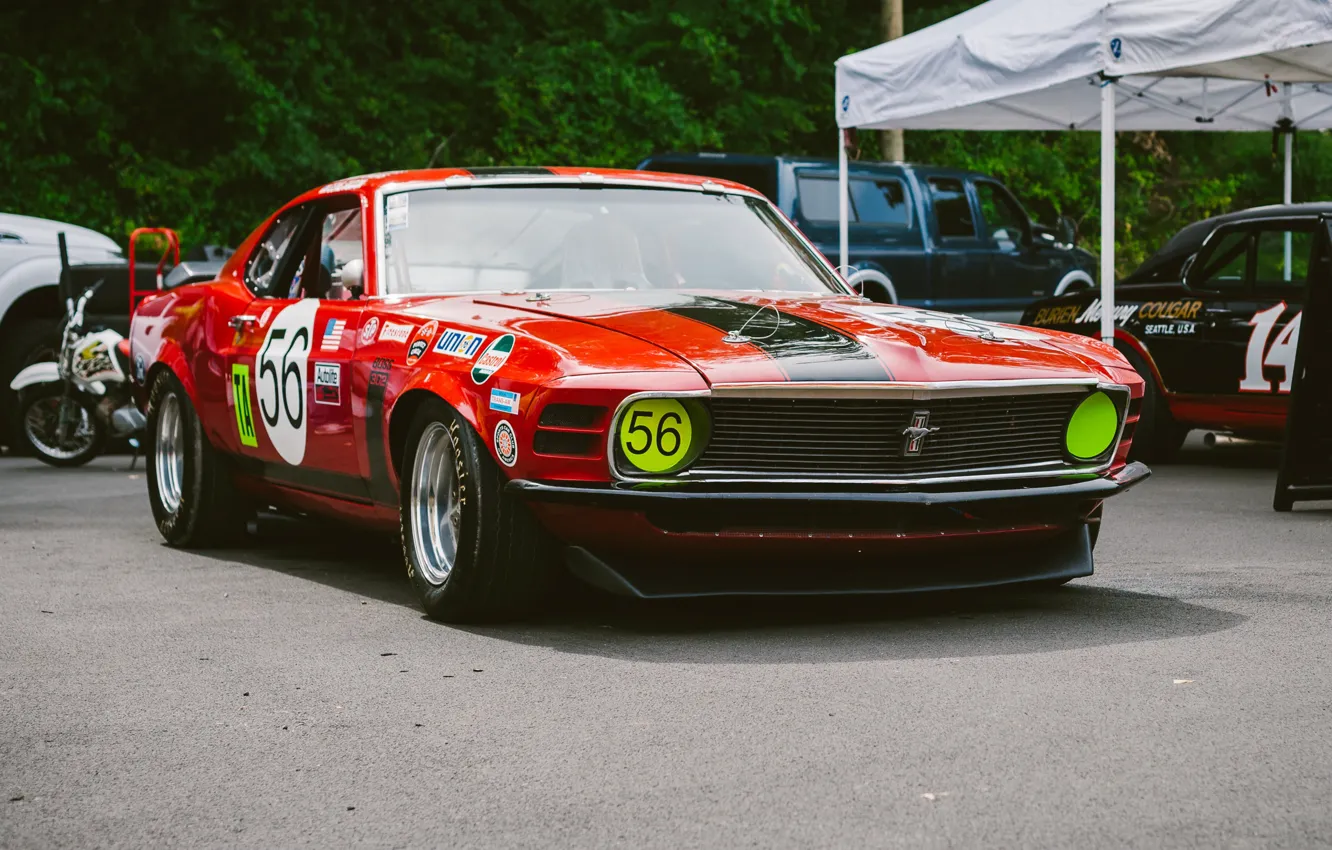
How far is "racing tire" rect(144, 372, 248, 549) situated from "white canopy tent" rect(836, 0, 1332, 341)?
15.8 ft

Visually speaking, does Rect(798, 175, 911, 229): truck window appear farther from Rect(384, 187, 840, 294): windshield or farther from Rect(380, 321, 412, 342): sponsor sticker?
Rect(380, 321, 412, 342): sponsor sticker

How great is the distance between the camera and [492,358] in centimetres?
525

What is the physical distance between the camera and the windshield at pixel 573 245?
6.30m

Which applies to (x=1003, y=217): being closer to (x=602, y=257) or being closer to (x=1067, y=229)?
(x=1067, y=229)

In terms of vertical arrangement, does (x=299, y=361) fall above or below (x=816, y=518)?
above

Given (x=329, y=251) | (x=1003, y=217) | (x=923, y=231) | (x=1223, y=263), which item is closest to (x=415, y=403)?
(x=329, y=251)

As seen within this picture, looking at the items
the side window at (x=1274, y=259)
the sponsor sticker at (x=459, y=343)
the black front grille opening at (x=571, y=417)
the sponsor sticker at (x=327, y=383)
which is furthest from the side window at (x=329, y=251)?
the side window at (x=1274, y=259)

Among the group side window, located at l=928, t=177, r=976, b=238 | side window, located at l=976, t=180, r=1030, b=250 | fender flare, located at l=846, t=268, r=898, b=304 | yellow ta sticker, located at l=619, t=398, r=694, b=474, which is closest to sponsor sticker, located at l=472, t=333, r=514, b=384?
yellow ta sticker, located at l=619, t=398, r=694, b=474

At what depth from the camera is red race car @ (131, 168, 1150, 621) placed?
5051 mm

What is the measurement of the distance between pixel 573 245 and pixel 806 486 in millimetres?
1685

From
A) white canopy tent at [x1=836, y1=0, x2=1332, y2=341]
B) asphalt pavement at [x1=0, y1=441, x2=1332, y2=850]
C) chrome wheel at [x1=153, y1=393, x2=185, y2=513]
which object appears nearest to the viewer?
asphalt pavement at [x1=0, y1=441, x2=1332, y2=850]

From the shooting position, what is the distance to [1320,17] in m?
9.23

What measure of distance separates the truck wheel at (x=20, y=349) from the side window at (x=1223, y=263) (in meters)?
7.41

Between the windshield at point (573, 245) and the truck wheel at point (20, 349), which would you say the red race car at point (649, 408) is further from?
the truck wheel at point (20, 349)
